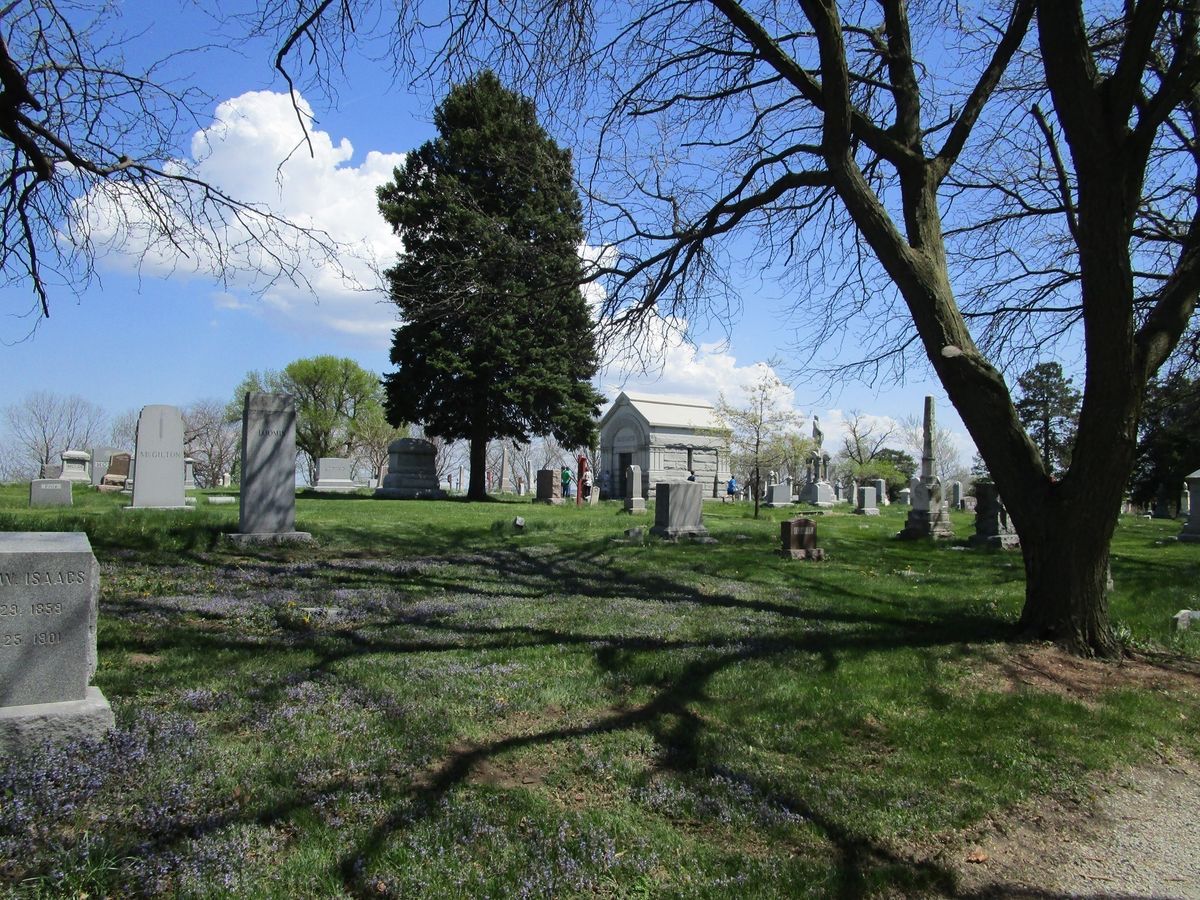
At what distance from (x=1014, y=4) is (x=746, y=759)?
8655 mm

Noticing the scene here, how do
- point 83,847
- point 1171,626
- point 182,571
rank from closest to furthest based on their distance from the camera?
1. point 83,847
2. point 1171,626
3. point 182,571

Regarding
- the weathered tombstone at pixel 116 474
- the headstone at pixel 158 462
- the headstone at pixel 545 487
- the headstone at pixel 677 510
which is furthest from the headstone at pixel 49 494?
the headstone at pixel 545 487

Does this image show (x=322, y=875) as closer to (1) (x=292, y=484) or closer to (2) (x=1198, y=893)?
(2) (x=1198, y=893)

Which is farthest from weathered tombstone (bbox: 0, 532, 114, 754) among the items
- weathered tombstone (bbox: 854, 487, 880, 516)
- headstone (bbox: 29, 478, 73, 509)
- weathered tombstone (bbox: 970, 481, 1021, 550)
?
weathered tombstone (bbox: 854, 487, 880, 516)

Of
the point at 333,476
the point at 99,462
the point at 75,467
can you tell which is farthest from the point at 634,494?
the point at 75,467

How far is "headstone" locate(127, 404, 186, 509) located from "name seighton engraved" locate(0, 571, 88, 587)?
13101 millimetres

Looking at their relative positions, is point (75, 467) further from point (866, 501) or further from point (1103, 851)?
point (1103, 851)

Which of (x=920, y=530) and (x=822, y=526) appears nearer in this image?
(x=920, y=530)

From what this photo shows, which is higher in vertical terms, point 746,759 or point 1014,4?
point 1014,4

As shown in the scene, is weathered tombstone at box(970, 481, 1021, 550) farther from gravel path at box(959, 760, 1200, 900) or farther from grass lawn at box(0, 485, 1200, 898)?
gravel path at box(959, 760, 1200, 900)

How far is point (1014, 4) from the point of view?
27.1ft

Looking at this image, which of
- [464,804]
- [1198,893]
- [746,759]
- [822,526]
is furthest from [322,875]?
[822,526]

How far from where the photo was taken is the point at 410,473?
1134 inches

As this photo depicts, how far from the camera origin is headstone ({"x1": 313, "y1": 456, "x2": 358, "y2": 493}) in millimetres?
31781
